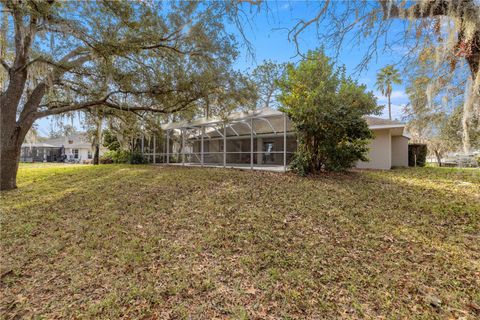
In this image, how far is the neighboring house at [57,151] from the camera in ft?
111

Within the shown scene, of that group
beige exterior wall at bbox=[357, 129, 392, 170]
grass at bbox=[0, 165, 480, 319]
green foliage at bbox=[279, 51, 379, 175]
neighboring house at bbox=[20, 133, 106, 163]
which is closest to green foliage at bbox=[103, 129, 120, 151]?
grass at bbox=[0, 165, 480, 319]

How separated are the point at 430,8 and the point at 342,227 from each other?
3.56m

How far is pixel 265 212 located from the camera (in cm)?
538

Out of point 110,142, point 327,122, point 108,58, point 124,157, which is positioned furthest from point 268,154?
point 110,142

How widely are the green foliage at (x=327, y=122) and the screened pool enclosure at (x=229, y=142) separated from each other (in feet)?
12.0

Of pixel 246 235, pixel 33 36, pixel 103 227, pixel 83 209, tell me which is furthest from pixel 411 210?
pixel 33 36

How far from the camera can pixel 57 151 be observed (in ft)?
117

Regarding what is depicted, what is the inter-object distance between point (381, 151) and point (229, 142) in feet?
30.9

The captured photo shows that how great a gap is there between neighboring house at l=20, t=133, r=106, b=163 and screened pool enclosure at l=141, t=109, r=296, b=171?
22147mm

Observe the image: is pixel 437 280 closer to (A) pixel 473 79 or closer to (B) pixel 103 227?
(A) pixel 473 79

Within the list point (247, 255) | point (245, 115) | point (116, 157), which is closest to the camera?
point (247, 255)

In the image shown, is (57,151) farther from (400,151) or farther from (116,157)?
(400,151)

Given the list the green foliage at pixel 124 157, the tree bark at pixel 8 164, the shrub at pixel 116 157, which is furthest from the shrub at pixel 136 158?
the tree bark at pixel 8 164

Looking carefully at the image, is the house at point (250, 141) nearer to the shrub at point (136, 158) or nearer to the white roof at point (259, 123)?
the white roof at point (259, 123)
